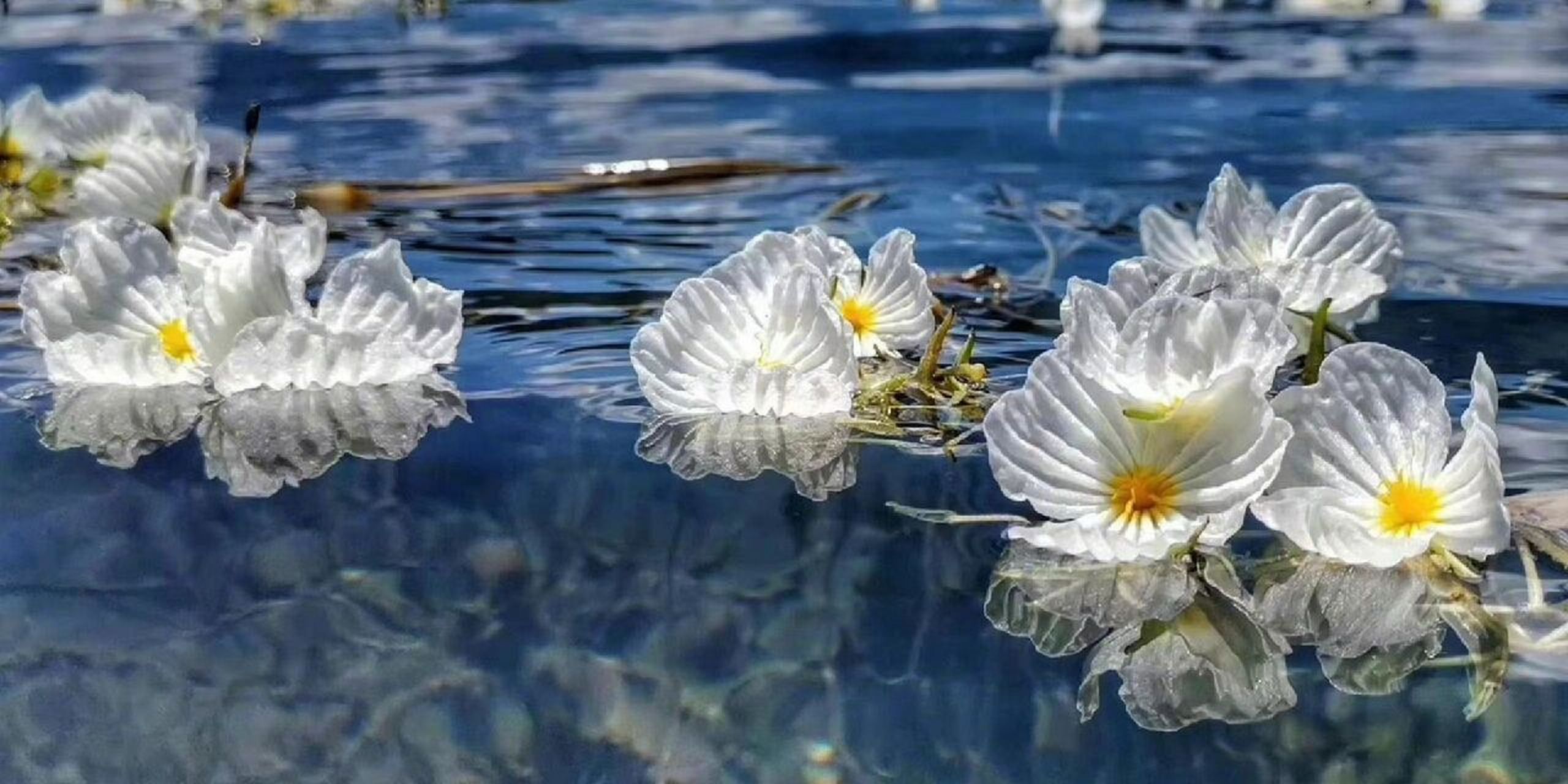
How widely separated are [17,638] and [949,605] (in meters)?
0.62

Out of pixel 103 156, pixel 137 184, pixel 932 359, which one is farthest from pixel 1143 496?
pixel 103 156

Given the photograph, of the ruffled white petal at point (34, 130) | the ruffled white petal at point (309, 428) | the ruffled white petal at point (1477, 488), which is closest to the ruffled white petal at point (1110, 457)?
the ruffled white petal at point (1477, 488)

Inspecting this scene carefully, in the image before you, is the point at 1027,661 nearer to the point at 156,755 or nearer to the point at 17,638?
the point at 156,755

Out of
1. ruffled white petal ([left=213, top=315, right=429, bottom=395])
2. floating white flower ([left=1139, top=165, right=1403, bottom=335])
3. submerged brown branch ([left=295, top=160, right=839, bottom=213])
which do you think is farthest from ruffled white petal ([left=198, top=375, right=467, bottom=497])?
submerged brown branch ([left=295, top=160, right=839, bottom=213])

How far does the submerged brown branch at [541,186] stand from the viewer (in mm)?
2635

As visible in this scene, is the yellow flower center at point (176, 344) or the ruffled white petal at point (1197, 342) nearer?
the ruffled white petal at point (1197, 342)

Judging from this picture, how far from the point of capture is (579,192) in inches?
107

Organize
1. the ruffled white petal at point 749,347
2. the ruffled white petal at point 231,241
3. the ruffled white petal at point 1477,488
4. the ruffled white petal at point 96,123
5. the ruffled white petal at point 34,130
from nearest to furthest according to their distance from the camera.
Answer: the ruffled white petal at point 1477,488 < the ruffled white petal at point 749,347 < the ruffled white petal at point 231,241 < the ruffled white petal at point 96,123 < the ruffled white petal at point 34,130

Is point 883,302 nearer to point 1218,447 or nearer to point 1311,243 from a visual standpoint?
point 1311,243

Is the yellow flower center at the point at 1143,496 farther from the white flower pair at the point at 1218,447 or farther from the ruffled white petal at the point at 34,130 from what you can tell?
the ruffled white petal at the point at 34,130

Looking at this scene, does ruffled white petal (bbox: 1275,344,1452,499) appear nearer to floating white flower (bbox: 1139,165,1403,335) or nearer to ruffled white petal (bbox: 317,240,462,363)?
floating white flower (bbox: 1139,165,1403,335)

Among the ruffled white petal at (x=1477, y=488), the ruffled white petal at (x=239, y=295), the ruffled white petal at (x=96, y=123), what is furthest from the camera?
the ruffled white petal at (x=96, y=123)

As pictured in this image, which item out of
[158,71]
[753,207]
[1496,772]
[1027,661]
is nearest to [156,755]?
[1027,661]

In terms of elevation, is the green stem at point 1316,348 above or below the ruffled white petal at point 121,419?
above
